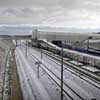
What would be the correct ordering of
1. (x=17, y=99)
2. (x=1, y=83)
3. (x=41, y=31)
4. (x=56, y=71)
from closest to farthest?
(x=17, y=99)
(x=56, y=71)
(x=1, y=83)
(x=41, y=31)

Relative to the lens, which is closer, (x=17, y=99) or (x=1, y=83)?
(x=17, y=99)

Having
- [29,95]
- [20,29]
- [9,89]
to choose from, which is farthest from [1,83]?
[20,29]

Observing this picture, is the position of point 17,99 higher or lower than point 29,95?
lower

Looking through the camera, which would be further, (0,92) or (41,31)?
(41,31)

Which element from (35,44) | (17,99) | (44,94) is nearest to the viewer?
(44,94)

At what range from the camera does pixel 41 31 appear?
967 cm

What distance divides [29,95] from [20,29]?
6806 millimetres

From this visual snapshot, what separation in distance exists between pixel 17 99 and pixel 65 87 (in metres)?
1.39

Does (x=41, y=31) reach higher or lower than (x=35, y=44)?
higher

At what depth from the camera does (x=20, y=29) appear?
Result: 33.6ft

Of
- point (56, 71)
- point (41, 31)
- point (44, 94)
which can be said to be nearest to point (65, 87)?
point (44, 94)

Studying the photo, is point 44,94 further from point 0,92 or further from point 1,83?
point 1,83

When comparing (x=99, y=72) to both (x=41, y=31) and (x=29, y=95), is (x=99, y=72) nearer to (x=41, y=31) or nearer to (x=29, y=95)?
(x=29, y=95)

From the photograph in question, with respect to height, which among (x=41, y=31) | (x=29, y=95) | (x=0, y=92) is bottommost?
(x=0, y=92)
